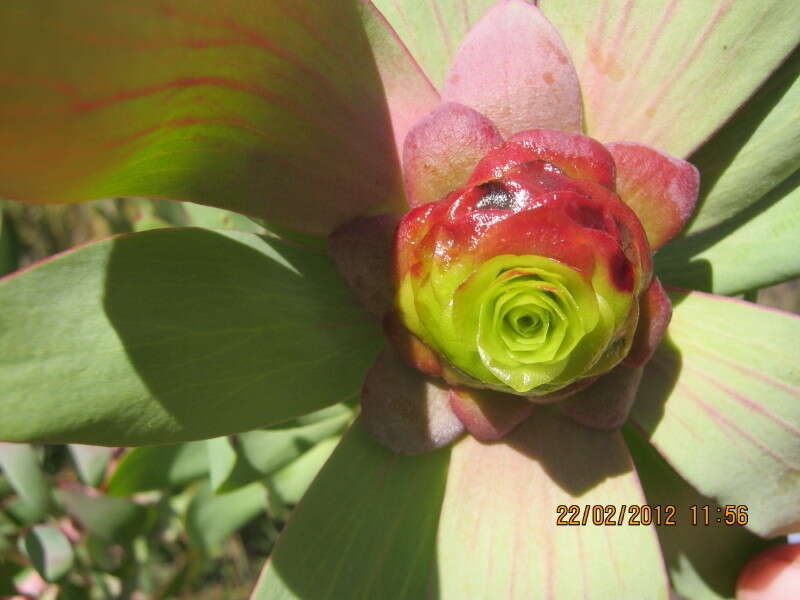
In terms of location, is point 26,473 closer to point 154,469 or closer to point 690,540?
point 154,469

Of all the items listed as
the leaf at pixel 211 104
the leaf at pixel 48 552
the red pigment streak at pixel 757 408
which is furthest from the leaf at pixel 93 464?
the red pigment streak at pixel 757 408

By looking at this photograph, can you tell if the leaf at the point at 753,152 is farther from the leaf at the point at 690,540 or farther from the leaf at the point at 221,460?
the leaf at the point at 221,460

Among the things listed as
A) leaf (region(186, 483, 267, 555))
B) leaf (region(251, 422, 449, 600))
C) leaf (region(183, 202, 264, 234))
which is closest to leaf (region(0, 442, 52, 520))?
leaf (region(186, 483, 267, 555))

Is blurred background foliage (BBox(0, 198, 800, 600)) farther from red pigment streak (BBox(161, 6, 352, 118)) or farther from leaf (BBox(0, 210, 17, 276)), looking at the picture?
red pigment streak (BBox(161, 6, 352, 118))

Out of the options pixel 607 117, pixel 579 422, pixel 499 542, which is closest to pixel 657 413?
pixel 579 422

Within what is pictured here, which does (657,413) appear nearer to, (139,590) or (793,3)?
(793,3)
